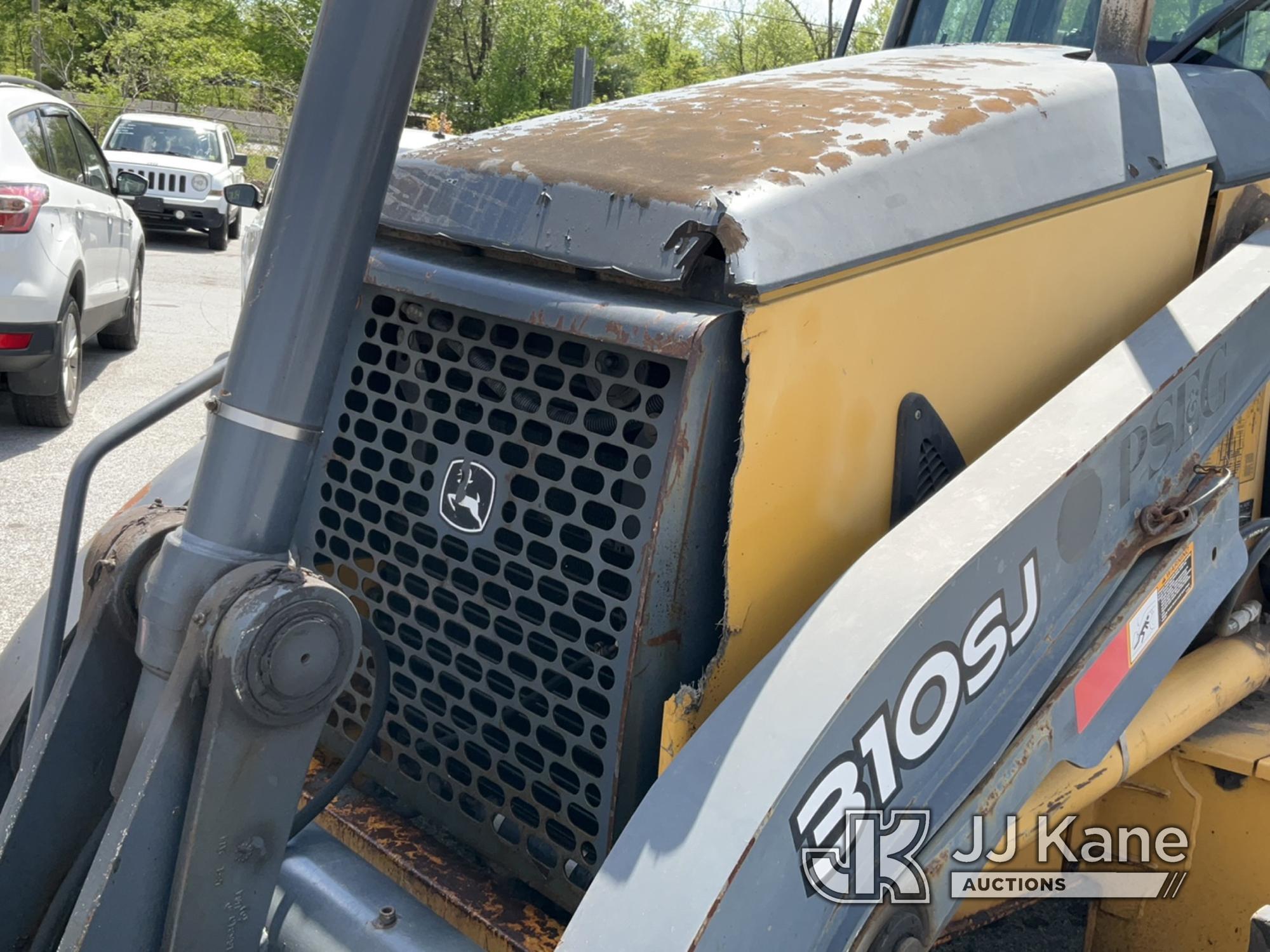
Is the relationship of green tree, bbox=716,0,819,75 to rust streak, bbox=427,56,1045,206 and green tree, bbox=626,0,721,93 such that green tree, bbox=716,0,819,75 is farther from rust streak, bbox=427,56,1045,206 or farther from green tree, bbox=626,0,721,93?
rust streak, bbox=427,56,1045,206

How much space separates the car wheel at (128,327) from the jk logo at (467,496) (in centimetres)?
867

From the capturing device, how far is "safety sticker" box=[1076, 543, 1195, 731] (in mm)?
1971

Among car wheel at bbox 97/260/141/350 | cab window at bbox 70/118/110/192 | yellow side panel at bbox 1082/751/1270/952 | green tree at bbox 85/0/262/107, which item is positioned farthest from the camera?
green tree at bbox 85/0/262/107

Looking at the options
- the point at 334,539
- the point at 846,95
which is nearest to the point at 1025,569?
A: the point at 846,95

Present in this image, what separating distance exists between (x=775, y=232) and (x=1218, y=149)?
4.70 feet

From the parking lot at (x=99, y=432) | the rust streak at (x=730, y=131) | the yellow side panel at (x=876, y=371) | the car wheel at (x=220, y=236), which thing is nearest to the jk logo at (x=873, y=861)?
the yellow side panel at (x=876, y=371)

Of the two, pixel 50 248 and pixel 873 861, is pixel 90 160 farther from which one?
pixel 873 861

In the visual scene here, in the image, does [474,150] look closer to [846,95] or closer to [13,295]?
[846,95]

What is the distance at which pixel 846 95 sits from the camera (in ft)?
7.70

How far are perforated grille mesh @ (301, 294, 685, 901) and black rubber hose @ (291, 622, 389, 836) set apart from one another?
0.13m

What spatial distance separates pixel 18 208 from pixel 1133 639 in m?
6.75

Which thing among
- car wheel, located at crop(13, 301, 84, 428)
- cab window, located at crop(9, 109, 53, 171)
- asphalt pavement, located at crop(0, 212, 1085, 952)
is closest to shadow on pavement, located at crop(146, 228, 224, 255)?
asphalt pavement, located at crop(0, 212, 1085, 952)

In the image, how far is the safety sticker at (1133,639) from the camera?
1971 millimetres

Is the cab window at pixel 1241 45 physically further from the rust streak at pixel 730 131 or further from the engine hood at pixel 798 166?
the rust streak at pixel 730 131
